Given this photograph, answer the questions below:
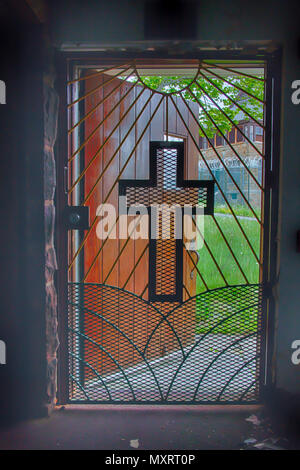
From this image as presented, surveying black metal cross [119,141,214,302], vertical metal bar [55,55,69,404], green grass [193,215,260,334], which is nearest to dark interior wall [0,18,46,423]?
vertical metal bar [55,55,69,404]

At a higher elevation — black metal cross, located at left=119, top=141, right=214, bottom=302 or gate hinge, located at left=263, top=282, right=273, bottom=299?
black metal cross, located at left=119, top=141, right=214, bottom=302

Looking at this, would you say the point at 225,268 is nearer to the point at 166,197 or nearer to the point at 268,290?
the point at 268,290

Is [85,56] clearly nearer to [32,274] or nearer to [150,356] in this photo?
[32,274]

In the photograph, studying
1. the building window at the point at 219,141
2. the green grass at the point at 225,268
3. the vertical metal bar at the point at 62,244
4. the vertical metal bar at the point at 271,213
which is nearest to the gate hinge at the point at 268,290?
the vertical metal bar at the point at 271,213

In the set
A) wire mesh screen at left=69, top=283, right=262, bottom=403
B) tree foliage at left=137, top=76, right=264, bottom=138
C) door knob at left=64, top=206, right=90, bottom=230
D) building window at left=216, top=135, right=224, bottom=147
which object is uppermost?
tree foliage at left=137, top=76, right=264, bottom=138

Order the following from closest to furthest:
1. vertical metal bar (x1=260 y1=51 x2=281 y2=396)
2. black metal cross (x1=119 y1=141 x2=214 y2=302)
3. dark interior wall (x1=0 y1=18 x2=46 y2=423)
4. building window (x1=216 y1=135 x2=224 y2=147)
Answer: dark interior wall (x1=0 y1=18 x2=46 y2=423) < vertical metal bar (x1=260 y1=51 x2=281 y2=396) < black metal cross (x1=119 y1=141 x2=214 y2=302) < building window (x1=216 y1=135 x2=224 y2=147)

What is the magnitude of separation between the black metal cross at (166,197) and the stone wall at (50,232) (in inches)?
13.6

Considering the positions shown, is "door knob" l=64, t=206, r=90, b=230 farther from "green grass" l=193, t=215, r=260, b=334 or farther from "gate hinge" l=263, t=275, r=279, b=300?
"gate hinge" l=263, t=275, r=279, b=300

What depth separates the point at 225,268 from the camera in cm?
221

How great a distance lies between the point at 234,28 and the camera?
5.89 ft

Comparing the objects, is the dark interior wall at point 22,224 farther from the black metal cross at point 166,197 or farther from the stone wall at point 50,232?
the black metal cross at point 166,197

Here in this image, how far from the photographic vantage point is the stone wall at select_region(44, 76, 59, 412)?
1813 millimetres

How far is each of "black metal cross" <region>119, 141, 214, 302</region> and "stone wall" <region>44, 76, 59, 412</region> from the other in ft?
1.13

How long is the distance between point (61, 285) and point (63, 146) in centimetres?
66
